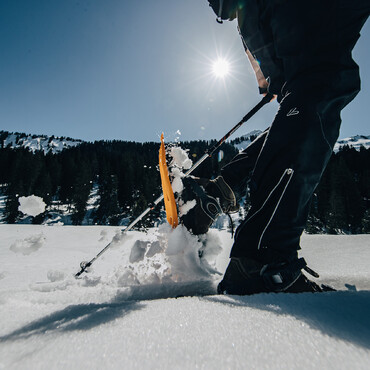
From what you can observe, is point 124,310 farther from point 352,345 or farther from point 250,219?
point 250,219

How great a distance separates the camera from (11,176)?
45656mm

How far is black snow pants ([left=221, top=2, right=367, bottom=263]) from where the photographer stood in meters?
1.06

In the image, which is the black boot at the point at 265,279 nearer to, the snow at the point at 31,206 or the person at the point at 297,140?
the person at the point at 297,140

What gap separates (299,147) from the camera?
105 centimetres

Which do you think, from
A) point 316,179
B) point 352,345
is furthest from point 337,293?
point 316,179

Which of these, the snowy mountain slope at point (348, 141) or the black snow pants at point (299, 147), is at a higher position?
the snowy mountain slope at point (348, 141)

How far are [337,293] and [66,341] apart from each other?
2.68 ft

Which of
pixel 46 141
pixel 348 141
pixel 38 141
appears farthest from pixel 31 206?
pixel 38 141

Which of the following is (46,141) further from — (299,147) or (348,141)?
(348,141)

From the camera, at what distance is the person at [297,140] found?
1055 mm

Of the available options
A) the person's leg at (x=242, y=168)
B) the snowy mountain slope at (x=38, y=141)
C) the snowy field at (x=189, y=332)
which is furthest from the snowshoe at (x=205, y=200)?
the snowy mountain slope at (x=38, y=141)

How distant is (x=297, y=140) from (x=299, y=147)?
0.11ft

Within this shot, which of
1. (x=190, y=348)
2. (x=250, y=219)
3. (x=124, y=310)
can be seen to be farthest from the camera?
(x=250, y=219)

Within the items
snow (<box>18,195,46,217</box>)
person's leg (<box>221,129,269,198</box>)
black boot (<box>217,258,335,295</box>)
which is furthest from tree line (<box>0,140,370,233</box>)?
black boot (<box>217,258,335,295</box>)
